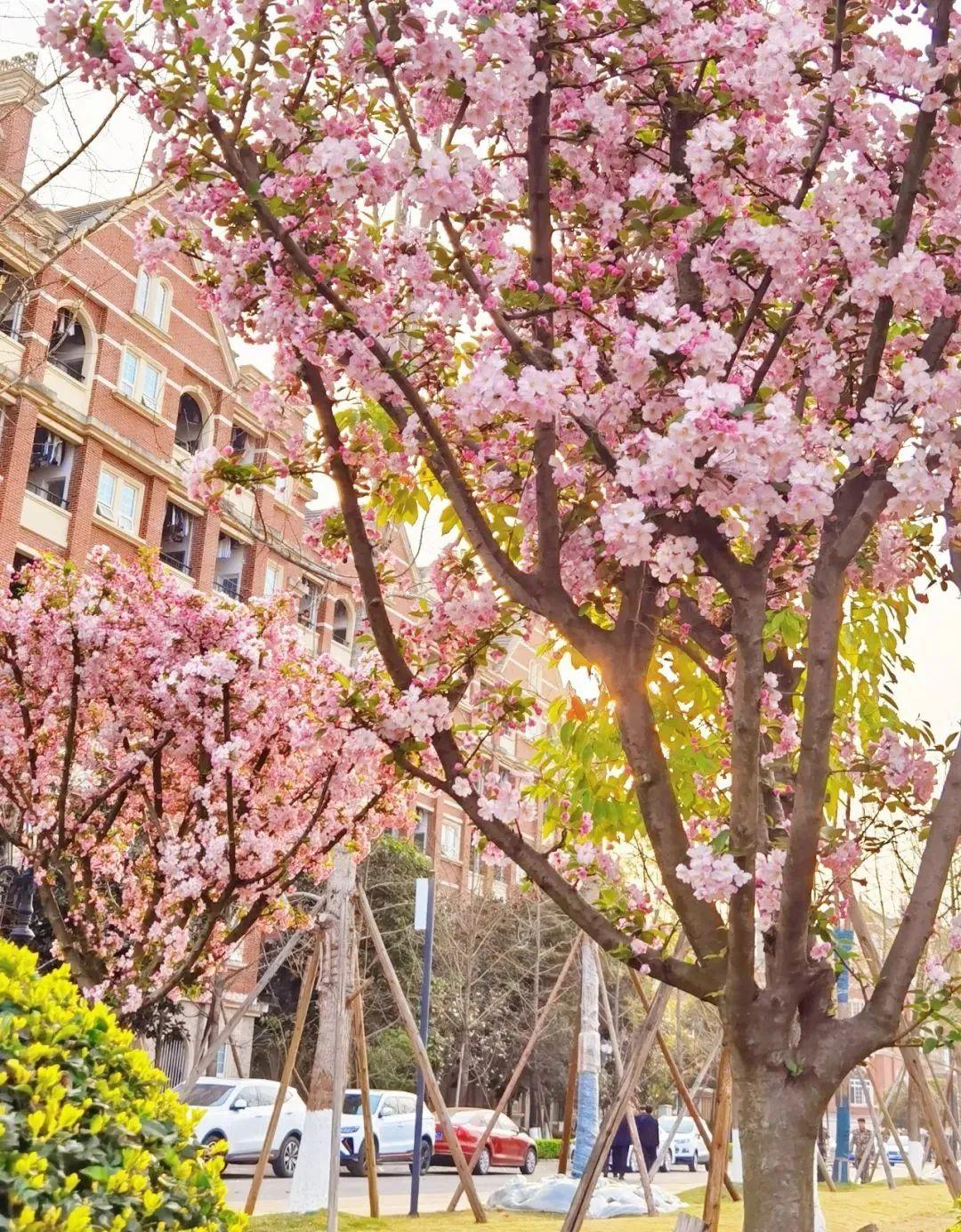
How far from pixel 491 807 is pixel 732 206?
9.21ft

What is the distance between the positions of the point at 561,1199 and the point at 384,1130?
8.38 meters

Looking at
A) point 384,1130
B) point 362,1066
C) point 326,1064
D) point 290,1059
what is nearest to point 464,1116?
point 384,1130

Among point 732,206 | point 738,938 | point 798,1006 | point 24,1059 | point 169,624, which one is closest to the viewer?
point 24,1059

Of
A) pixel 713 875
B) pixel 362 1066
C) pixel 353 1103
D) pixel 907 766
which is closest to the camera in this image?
pixel 713 875

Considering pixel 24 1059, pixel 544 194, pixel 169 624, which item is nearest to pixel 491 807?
pixel 544 194

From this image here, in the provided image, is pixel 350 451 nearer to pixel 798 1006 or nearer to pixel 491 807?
pixel 491 807

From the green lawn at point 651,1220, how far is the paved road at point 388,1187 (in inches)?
53.1

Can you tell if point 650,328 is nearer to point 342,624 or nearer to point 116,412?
point 116,412

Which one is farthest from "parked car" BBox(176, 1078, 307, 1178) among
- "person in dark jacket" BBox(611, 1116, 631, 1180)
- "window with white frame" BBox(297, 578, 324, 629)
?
"window with white frame" BBox(297, 578, 324, 629)

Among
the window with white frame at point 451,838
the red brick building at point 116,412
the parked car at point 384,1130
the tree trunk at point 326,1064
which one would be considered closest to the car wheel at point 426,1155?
the parked car at point 384,1130

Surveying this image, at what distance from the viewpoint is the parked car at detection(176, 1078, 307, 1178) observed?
19031 mm

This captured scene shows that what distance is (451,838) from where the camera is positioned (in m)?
45.2

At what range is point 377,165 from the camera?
4988 mm

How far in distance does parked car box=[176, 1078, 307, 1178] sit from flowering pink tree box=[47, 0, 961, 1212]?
15274 millimetres
